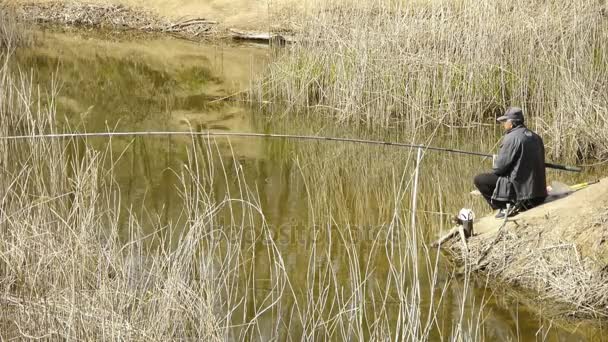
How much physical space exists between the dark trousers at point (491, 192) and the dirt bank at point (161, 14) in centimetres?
1047

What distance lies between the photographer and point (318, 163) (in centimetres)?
882

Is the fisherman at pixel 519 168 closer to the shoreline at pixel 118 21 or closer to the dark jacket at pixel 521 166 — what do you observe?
the dark jacket at pixel 521 166

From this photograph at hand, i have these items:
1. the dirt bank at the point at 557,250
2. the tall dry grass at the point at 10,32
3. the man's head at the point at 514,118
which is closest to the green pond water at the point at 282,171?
the dirt bank at the point at 557,250

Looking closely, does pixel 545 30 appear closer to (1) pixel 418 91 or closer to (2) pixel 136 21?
(1) pixel 418 91

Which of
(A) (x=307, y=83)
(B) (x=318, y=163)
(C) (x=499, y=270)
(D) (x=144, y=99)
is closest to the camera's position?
(C) (x=499, y=270)

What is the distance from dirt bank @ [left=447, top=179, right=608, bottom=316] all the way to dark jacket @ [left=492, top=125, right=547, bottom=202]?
0.53ft

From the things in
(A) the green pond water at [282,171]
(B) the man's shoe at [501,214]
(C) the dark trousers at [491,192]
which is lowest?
(A) the green pond water at [282,171]

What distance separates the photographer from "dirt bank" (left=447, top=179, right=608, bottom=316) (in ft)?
18.3

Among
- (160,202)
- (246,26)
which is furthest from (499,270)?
(246,26)

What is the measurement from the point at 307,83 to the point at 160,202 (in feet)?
11.7

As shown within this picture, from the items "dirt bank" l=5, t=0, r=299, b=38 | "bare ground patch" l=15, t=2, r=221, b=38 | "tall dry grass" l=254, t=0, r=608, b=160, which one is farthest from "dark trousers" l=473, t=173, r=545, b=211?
"bare ground patch" l=15, t=2, r=221, b=38

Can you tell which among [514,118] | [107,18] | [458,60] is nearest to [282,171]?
[458,60]

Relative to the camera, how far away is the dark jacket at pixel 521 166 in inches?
252

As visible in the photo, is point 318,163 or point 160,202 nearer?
point 160,202
